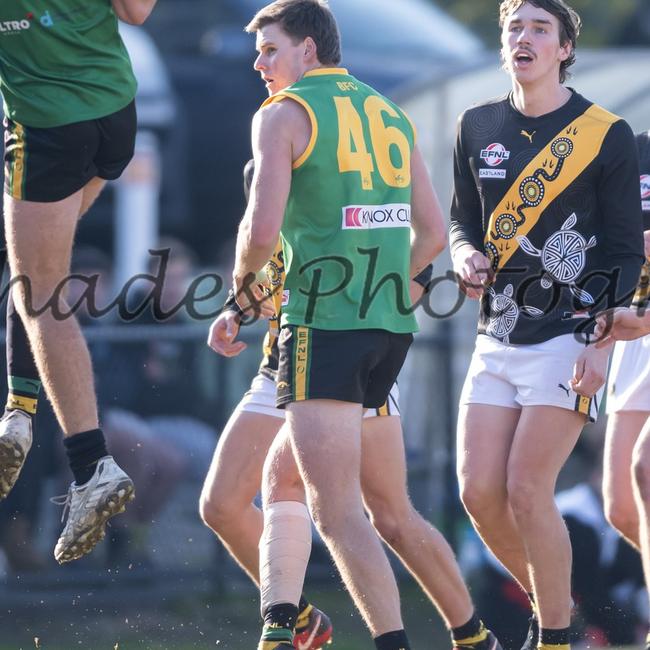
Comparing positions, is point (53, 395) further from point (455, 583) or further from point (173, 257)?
point (173, 257)

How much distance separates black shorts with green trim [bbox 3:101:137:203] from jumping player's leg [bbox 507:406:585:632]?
1.92 metres

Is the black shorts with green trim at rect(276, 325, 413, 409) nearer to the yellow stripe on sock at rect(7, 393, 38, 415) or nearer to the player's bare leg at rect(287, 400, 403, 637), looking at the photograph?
the player's bare leg at rect(287, 400, 403, 637)

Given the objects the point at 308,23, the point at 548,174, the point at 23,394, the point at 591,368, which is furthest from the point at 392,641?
the point at 308,23

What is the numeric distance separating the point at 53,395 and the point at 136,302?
519cm

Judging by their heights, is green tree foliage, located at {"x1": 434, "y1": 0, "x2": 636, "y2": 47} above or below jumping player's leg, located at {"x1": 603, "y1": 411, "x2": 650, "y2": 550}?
above

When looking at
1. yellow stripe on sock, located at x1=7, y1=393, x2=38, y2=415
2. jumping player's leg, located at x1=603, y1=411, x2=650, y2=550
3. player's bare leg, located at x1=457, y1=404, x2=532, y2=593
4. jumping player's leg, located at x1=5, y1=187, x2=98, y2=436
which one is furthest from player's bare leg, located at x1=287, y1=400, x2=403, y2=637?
jumping player's leg, located at x1=603, y1=411, x2=650, y2=550

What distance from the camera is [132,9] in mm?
5391

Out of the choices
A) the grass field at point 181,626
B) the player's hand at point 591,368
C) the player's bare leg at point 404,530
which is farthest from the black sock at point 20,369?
the grass field at point 181,626

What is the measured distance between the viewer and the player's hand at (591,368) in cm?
541

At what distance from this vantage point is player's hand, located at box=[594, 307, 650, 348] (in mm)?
5398

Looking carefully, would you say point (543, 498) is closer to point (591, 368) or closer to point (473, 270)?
point (591, 368)

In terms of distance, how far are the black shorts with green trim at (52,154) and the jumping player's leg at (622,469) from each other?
2.46m

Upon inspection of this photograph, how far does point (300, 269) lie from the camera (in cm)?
523

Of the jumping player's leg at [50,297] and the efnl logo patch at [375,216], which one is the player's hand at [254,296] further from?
the jumping player's leg at [50,297]
